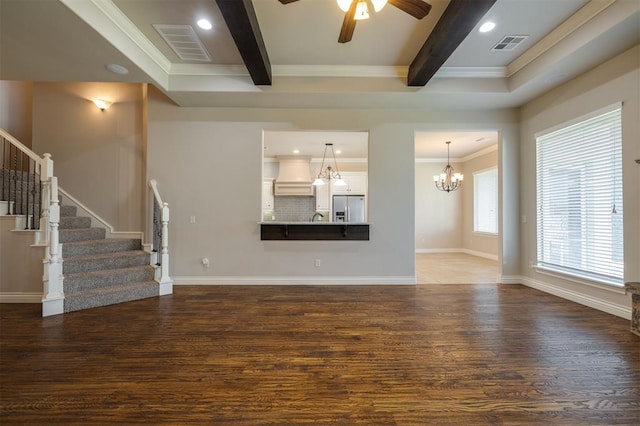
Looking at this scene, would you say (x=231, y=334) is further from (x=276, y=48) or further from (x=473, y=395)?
(x=276, y=48)

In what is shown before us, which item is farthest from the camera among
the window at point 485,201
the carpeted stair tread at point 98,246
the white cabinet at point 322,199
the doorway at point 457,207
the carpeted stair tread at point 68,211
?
the white cabinet at point 322,199

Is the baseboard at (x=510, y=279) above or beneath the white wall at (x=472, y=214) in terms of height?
beneath

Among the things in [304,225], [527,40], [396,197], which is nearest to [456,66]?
[527,40]

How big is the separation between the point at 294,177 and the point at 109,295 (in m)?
5.27

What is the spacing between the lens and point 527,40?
316cm

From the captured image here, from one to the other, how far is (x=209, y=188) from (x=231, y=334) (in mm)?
2527

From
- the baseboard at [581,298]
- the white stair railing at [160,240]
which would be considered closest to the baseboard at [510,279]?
the baseboard at [581,298]

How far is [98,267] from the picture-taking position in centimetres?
371

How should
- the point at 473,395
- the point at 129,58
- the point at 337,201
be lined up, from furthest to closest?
the point at 337,201
the point at 129,58
the point at 473,395

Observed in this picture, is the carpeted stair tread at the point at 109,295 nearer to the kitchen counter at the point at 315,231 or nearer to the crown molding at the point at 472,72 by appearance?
the kitchen counter at the point at 315,231

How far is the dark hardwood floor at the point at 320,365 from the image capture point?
5.21 feet

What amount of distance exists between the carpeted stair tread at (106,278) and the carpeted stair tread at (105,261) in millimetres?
107

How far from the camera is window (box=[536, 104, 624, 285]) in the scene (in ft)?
10.2

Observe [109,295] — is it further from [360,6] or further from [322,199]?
[322,199]
